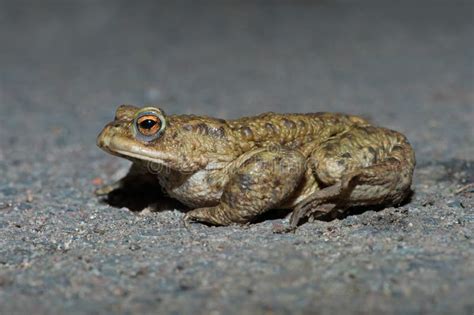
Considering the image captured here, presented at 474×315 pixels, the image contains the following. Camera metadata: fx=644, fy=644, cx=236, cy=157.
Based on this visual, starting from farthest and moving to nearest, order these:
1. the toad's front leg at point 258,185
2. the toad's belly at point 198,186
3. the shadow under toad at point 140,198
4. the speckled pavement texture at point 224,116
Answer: the shadow under toad at point 140,198, the toad's belly at point 198,186, the toad's front leg at point 258,185, the speckled pavement texture at point 224,116

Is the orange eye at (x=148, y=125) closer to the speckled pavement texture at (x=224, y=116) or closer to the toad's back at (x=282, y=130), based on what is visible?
the toad's back at (x=282, y=130)

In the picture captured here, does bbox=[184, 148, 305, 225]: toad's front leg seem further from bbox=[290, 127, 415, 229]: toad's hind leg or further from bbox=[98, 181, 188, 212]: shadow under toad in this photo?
bbox=[98, 181, 188, 212]: shadow under toad

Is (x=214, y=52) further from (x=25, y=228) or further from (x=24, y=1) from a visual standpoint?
(x=25, y=228)

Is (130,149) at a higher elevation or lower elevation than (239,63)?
lower

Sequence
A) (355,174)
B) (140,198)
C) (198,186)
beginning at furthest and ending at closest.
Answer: (140,198) → (198,186) → (355,174)

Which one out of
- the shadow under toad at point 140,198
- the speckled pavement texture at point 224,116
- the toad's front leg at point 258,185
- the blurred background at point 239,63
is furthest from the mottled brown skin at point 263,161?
the blurred background at point 239,63

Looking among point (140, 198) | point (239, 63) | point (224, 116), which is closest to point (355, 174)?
point (140, 198)

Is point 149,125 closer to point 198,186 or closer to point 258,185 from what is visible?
point 198,186
